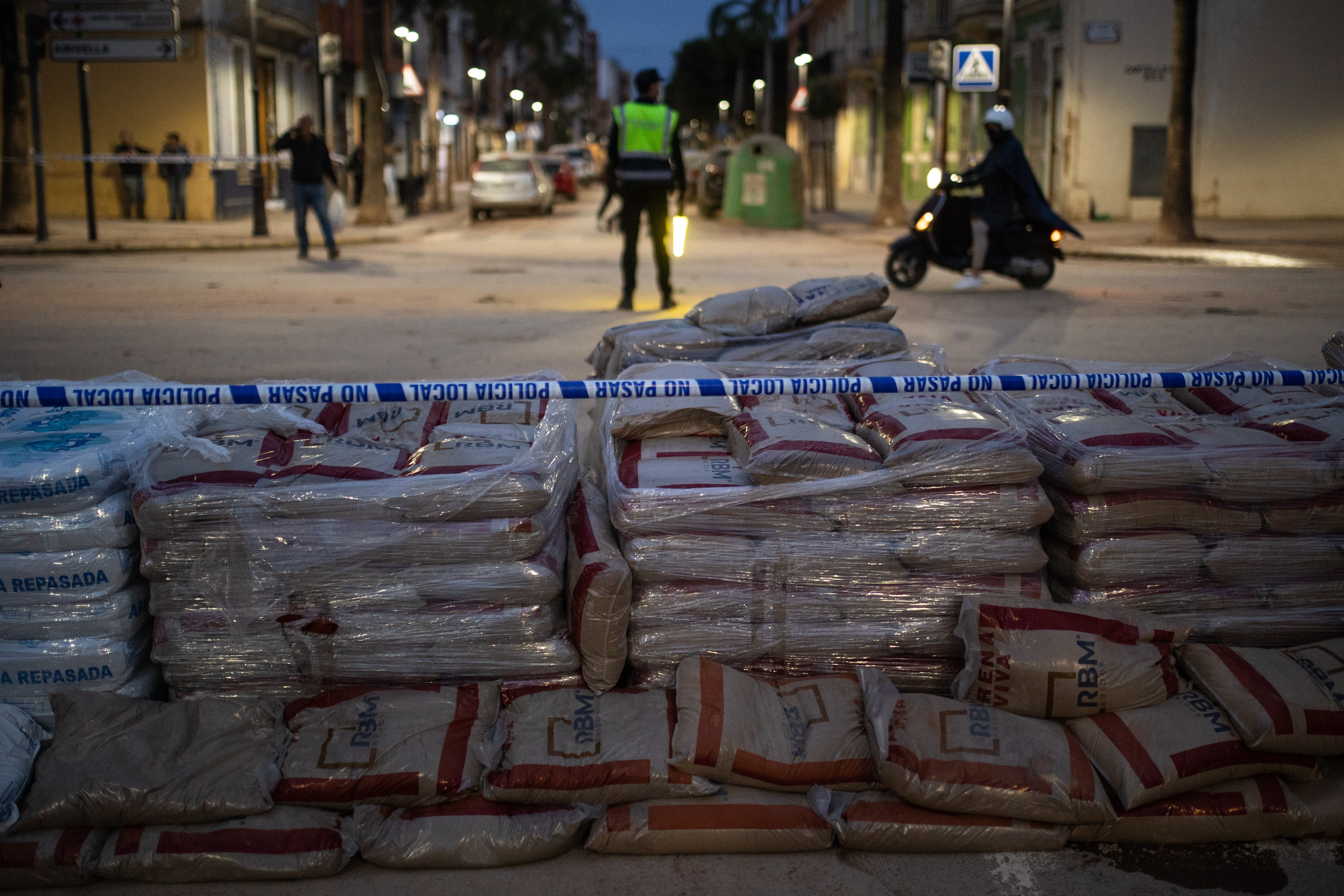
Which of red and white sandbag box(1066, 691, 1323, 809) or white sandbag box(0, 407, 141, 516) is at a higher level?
white sandbag box(0, 407, 141, 516)

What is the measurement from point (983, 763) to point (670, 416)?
1563 millimetres

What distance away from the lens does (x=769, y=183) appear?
25859 millimetres

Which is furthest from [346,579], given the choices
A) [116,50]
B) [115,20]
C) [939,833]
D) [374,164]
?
[374,164]

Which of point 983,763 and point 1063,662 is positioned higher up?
point 1063,662

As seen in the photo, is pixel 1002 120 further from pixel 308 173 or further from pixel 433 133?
Answer: pixel 433 133

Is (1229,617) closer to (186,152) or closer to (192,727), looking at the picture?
(192,727)

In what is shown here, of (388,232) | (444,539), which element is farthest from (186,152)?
(444,539)

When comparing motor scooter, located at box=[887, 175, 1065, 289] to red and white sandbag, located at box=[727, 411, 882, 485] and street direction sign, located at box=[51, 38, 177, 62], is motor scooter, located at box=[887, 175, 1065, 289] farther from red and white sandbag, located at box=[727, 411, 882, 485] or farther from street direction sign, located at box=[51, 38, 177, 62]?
street direction sign, located at box=[51, 38, 177, 62]

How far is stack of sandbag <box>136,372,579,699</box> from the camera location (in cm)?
327

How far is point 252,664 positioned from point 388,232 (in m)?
21.2

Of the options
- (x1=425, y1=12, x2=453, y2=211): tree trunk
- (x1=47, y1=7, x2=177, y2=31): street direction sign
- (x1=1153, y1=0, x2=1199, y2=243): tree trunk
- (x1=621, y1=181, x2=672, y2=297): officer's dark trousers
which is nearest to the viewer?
(x1=621, y1=181, x2=672, y2=297): officer's dark trousers

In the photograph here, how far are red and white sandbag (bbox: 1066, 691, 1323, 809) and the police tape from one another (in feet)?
2.88

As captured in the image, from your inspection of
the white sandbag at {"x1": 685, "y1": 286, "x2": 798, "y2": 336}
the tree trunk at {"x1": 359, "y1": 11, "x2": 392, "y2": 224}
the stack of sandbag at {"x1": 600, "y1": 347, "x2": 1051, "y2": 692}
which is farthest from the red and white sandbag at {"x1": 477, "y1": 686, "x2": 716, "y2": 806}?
the tree trunk at {"x1": 359, "y1": 11, "x2": 392, "y2": 224}

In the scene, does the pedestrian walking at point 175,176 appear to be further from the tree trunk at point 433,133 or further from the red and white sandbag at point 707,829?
the red and white sandbag at point 707,829
